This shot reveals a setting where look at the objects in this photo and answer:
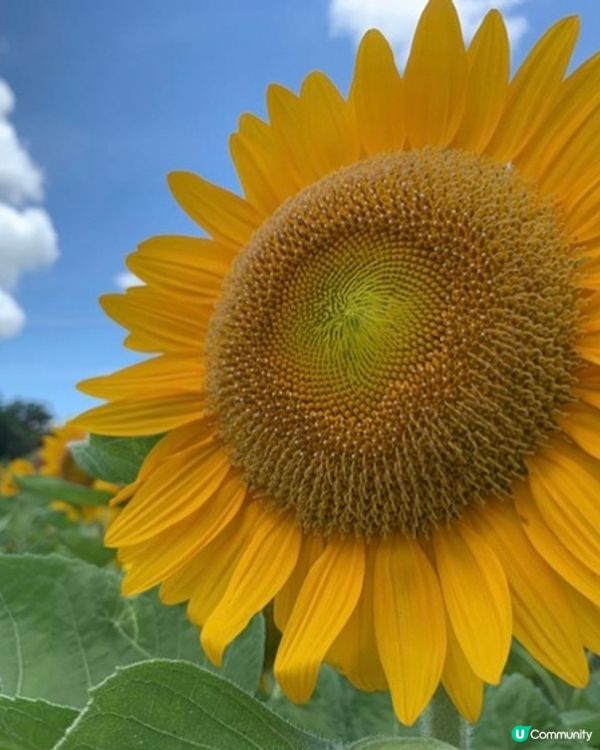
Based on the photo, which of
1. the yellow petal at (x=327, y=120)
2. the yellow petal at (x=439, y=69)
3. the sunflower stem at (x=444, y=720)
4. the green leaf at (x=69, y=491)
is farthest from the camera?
the green leaf at (x=69, y=491)

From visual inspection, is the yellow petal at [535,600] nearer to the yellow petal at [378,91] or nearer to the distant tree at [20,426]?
the yellow petal at [378,91]

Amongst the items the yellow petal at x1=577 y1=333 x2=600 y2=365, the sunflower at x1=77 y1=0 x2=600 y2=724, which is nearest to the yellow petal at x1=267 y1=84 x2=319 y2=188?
the sunflower at x1=77 y1=0 x2=600 y2=724

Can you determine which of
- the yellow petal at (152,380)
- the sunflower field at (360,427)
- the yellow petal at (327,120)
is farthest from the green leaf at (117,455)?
the yellow petal at (327,120)

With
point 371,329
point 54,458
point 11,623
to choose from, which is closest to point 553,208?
point 371,329

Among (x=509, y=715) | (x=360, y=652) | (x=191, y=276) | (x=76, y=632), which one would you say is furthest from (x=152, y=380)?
(x=509, y=715)

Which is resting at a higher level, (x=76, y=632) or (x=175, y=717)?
(x=76, y=632)

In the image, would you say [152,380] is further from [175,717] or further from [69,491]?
[69,491]
